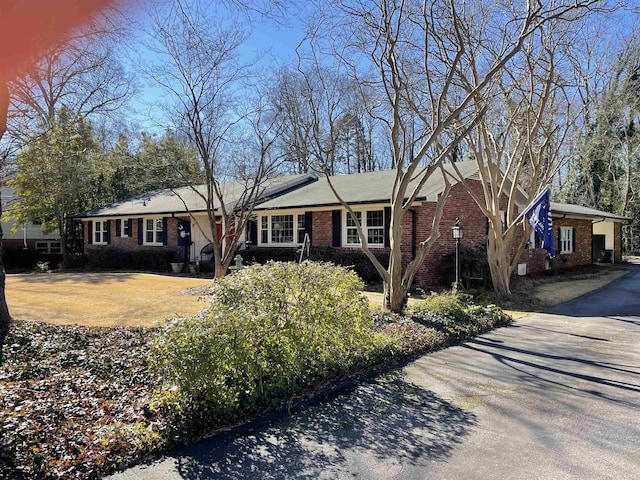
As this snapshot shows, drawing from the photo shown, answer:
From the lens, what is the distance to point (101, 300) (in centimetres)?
1081

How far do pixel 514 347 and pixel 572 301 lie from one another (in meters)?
6.26

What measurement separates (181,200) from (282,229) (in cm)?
432

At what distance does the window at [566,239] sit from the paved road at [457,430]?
1588cm

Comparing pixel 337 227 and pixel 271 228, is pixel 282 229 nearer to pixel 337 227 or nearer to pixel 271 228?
pixel 271 228

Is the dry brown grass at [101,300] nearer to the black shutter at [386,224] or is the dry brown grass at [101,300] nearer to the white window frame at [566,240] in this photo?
the black shutter at [386,224]

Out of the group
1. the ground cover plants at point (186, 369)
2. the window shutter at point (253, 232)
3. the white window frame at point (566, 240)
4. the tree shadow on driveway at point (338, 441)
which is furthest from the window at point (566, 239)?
the tree shadow on driveway at point (338, 441)

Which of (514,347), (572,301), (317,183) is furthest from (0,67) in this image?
(317,183)

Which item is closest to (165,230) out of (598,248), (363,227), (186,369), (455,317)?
(363,227)

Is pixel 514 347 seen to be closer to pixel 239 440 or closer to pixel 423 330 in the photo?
pixel 423 330

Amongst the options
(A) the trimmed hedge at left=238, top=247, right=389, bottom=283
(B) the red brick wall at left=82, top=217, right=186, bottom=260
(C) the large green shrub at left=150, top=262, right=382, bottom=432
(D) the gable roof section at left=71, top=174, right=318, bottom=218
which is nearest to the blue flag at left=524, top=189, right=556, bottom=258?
(A) the trimmed hedge at left=238, top=247, right=389, bottom=283

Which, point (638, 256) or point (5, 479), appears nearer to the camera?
point (5, 479)

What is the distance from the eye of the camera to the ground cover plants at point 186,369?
10.9 ft

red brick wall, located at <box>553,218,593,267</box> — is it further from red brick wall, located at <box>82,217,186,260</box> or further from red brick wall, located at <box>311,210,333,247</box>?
red brick wall, located at <box>82,217,186,260</box>

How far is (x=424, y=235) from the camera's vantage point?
1355 centimetres
